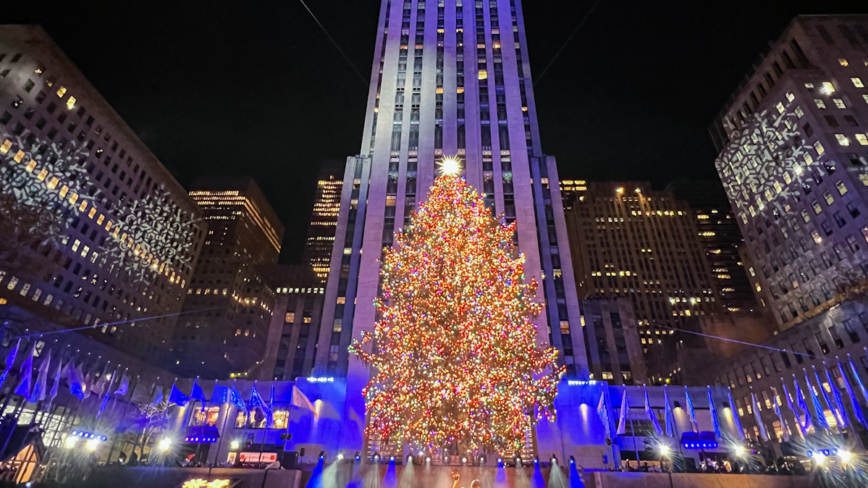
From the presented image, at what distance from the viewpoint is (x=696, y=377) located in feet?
222

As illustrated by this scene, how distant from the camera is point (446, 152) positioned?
45.4m

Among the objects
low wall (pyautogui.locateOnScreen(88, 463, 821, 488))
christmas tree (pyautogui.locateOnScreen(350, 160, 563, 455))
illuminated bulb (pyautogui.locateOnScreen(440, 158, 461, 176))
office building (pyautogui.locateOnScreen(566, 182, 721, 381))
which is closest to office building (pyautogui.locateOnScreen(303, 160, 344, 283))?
office building (pyautogui.locateOnScreen(566, 182, 721, 381))

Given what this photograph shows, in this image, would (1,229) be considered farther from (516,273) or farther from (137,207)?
(516,273)

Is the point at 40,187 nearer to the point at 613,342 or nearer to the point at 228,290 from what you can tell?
the point at 228,290

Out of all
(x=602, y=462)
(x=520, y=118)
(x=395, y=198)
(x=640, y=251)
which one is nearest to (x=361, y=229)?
(x=395, y=198)

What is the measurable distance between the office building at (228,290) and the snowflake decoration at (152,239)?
17.7 metres

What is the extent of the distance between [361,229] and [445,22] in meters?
31.6

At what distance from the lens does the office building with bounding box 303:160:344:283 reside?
472 feet

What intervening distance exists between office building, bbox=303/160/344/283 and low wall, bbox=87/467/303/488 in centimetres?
12003

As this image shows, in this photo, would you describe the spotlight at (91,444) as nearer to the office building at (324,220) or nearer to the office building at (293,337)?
the office building at (293,337)

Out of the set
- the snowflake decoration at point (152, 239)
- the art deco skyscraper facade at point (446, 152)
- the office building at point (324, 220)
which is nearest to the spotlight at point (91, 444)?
the art deco skyscraper facade at point (446, 152)

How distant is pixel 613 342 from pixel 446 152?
40.3 metres

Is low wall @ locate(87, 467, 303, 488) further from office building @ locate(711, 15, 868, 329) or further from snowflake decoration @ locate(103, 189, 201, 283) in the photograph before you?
snowflake decoration @ locate(103, 189, 201, 283)

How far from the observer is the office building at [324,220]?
14400 cm
